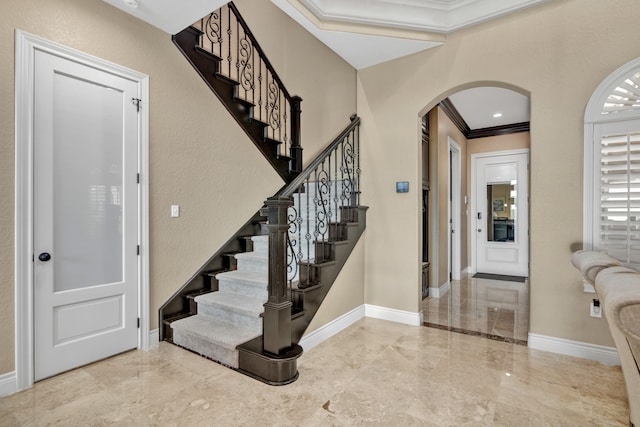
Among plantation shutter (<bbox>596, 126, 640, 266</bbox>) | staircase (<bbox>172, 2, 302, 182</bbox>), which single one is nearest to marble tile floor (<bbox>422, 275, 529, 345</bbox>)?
plantation shutter (<bbox>596, 126, 640, 266</bbox>)

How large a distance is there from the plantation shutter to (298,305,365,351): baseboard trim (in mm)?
2373

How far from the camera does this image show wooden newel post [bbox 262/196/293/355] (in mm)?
2357

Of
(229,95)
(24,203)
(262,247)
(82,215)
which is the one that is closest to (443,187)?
(262,247)

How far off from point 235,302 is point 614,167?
3.38 meters

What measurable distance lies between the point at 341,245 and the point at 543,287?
1892mm

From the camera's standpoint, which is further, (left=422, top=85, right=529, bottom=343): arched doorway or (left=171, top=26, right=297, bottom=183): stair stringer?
(left=422, top=85, right=529, bottom=343): arched doorway

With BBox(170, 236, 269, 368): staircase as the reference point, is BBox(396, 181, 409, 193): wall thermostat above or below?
above

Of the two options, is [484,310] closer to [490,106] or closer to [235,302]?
[235,302]

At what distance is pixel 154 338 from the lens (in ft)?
9.45

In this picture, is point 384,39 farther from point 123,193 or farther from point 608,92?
point 123,193

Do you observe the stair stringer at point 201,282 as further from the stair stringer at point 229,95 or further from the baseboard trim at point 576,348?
the baseboard trim at point 576,348

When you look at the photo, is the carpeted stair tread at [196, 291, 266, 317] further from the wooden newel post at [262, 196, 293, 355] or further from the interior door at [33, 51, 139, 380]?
the interior door at [33, 51, 139, 380]

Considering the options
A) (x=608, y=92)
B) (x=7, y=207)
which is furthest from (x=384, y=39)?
(x=7, y=207)

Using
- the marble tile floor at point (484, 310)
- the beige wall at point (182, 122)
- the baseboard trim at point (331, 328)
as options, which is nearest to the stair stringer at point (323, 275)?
the baseboard trim at point (331, 328)
